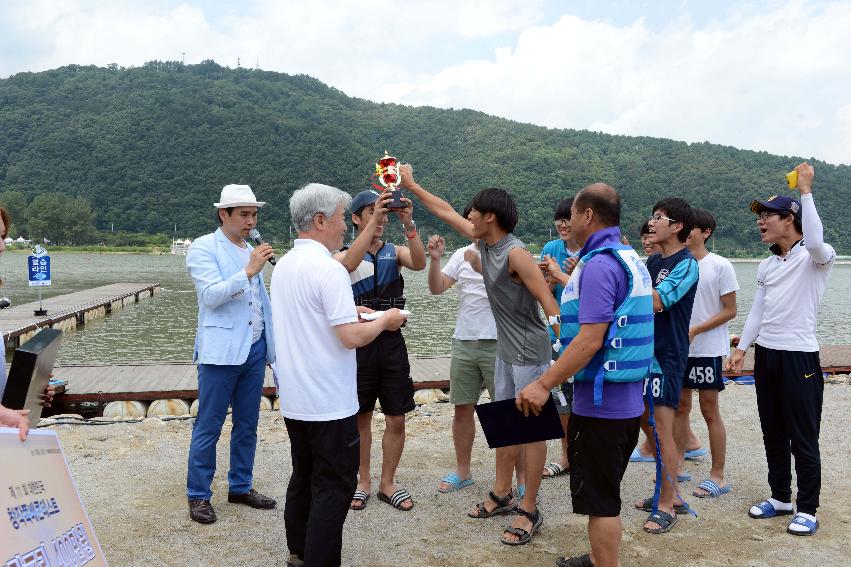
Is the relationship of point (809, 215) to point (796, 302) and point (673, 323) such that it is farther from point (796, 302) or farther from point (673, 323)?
point (673, 323)

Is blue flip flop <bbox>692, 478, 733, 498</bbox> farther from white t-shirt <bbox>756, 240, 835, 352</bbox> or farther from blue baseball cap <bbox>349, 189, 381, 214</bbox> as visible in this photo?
blue baseball cap <bbox>349, 189, 381, 214</bbox>

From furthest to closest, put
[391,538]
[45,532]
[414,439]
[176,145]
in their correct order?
[176,145]
[414,439]
[391,538]
[45,532]

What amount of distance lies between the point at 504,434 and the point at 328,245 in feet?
4.43

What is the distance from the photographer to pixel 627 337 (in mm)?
2881

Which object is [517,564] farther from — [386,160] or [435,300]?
[435,300]

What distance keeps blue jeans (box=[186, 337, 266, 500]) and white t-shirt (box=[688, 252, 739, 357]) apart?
313cm

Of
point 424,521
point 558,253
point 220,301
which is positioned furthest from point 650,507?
point 220,301

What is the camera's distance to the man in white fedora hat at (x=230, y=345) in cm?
399

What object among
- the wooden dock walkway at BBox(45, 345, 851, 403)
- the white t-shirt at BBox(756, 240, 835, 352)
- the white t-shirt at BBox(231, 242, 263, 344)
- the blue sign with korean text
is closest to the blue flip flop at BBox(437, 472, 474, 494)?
the white t-shirt at BBox(231, 242, 263, 344)

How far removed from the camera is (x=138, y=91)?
116 meters

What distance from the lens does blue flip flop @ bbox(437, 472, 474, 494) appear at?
183 inches

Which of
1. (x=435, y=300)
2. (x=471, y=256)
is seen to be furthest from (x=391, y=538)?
(x=435, y=300)

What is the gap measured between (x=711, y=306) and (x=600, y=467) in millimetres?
2291

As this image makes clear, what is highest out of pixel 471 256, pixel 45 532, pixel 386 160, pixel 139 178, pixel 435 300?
pixel 139 178
